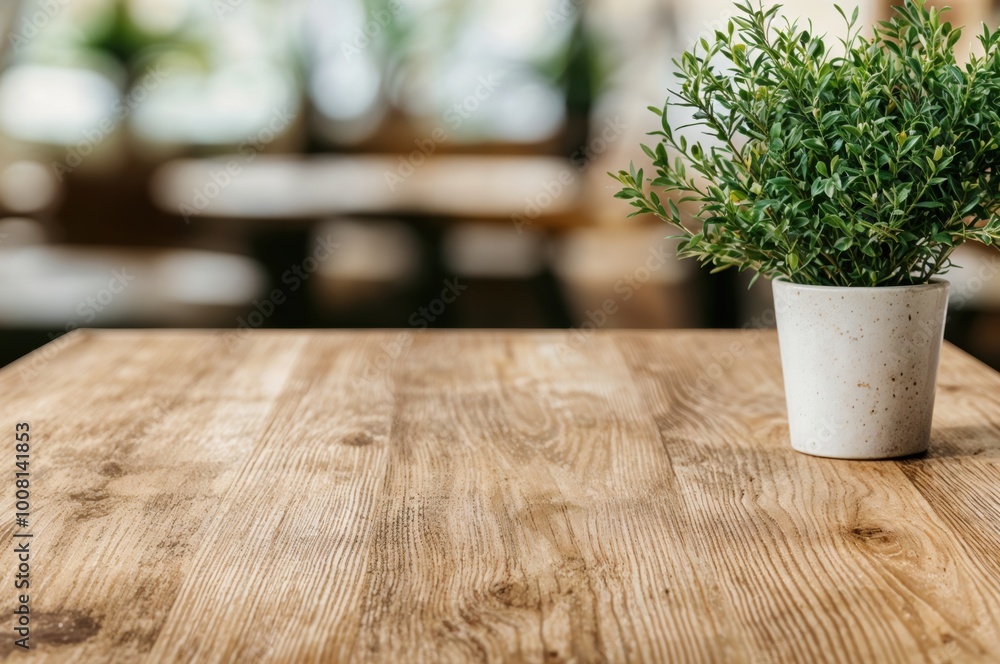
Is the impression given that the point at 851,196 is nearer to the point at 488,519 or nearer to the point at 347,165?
the point at 488,519

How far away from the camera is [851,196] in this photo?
77 centimetres

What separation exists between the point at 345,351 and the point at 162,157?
7.41 ft

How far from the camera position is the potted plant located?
2.48 ft

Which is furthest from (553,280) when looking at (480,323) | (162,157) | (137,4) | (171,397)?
(171,397)

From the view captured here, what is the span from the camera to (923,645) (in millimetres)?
516

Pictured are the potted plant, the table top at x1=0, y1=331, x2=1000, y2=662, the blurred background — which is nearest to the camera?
the table top at x1=0, y1=331, x2=1000, y2=662

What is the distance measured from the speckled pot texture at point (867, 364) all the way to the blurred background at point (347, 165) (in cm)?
228

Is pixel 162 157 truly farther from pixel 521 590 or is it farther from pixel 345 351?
pixel 521 590

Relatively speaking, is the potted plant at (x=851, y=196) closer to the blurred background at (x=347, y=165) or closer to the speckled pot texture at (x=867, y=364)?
the speckled pot texture at (x=867, y=364)

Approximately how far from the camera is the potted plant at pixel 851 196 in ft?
2.48

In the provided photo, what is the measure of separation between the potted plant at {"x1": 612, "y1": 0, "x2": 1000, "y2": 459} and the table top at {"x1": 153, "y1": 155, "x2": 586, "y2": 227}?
232 cm

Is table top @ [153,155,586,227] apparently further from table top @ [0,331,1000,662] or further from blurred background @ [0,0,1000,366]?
table top @ [0,331,1000,662]

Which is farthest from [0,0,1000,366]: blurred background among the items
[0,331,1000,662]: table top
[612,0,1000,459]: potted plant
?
[612,0,1000,459]: potted plant

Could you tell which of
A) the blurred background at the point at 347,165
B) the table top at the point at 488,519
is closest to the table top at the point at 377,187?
the blurred background at the point at 347,165
